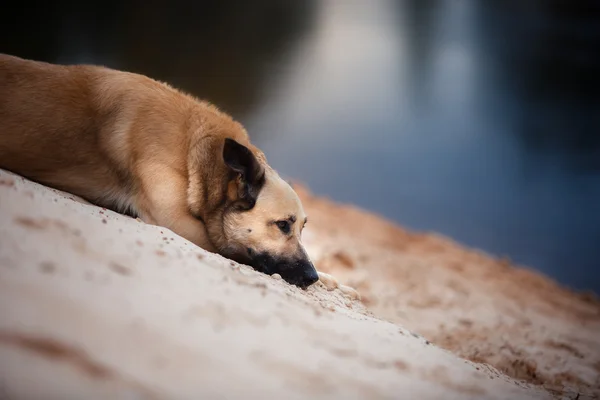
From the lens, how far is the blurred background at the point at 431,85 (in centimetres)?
1016

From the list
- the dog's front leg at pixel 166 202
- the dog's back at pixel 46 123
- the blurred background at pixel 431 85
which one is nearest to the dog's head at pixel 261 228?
the dog's front leg at pixel 166 202

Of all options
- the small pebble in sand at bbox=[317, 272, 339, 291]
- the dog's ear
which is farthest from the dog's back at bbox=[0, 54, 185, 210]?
the small pebble in sand at bbox=[317, 272, 339, 291]

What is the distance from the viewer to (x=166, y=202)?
335cm

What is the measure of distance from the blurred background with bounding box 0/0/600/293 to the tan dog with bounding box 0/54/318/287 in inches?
248

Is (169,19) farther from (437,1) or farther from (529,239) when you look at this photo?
(529,239)

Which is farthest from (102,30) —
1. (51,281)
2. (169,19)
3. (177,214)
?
(51,281)

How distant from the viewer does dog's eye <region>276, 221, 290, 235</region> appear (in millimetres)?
3400

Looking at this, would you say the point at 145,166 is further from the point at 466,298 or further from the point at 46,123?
the point at 466,298

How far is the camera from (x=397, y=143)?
38.9ft

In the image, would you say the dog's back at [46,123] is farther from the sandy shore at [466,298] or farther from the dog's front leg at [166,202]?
the sandy shore at [466,298]

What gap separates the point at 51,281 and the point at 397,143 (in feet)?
35.0

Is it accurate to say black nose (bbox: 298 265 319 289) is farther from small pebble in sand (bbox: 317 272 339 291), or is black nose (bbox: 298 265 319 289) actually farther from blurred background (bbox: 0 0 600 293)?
blurred background (bbox: 0 0 600 293)

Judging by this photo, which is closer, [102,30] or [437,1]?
[102,30]

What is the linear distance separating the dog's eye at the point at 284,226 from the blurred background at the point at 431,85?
23.6 feet
